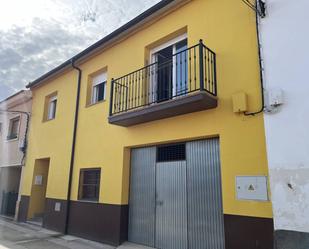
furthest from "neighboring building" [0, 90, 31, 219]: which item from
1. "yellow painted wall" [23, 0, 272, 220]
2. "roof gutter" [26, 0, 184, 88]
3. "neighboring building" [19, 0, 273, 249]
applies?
"neighboring building" [19, 0, 273, 249]

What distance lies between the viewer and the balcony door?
7047 mm

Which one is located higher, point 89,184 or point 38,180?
point 38,180

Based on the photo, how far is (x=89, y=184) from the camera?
9094mm

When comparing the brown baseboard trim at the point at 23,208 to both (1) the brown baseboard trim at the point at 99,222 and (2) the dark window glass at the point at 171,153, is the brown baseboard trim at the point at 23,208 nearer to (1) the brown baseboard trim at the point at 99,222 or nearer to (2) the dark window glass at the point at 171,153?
(1) the brown baseboard trim at the point at 99,222

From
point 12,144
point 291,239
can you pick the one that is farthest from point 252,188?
point 12,144

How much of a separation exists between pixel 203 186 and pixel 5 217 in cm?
1108

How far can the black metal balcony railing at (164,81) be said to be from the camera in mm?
6204

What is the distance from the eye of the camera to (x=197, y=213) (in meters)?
6.05

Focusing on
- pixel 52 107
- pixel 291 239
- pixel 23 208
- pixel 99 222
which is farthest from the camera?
pixel 52 107

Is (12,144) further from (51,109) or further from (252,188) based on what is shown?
(252,188)

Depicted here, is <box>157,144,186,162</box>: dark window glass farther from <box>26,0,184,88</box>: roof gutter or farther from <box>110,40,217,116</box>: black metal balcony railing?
<box>26,0,184,88</box>: roof gutter

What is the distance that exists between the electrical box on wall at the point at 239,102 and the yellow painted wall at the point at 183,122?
0.11 meters

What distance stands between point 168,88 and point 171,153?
186 cm

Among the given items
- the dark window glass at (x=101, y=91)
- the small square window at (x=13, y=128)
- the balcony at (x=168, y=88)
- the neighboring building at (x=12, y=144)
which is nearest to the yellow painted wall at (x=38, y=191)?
the neighboring building at (x=12, y=144)
